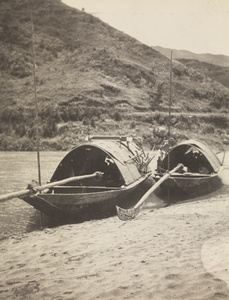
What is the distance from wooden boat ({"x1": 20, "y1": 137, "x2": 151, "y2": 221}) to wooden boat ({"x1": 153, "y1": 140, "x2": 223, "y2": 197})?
3.06ft

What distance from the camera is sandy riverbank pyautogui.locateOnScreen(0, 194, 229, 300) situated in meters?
4.06

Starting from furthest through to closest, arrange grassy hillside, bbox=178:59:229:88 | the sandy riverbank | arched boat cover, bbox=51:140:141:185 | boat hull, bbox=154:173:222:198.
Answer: grassy hillside, bbox=178:59:229:88 < boat hull, bbox=154:173:222:198 < arched boat cover, bbox=51:140:141:185 < the sandy riverbank

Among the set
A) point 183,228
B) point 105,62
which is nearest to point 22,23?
point 105,62

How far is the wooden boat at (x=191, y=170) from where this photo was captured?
10688 mm

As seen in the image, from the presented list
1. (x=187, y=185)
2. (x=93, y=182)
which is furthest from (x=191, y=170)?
(x=93, y=182)

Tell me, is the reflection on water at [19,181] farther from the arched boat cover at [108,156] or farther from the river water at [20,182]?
the arched boat cover at [108,156]

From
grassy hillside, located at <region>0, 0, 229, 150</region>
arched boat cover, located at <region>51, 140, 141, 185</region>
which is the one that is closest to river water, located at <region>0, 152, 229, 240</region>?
arched boat cover, located at <region>51, 140, 141, 185</region>

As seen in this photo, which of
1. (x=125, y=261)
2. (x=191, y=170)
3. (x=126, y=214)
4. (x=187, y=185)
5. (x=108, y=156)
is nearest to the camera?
(x=125, y=261)

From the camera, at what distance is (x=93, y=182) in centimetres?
1096

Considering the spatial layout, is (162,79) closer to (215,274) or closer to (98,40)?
(98,40)

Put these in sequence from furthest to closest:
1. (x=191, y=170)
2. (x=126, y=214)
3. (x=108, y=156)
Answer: (x=191, y=170) → (x=108, y=156) → (x=126, y=214)

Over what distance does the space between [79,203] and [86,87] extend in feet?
83.4

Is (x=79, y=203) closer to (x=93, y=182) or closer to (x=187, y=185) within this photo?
(x=93, y=182)

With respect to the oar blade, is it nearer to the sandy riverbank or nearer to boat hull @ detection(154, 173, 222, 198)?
the sandy riverbank
